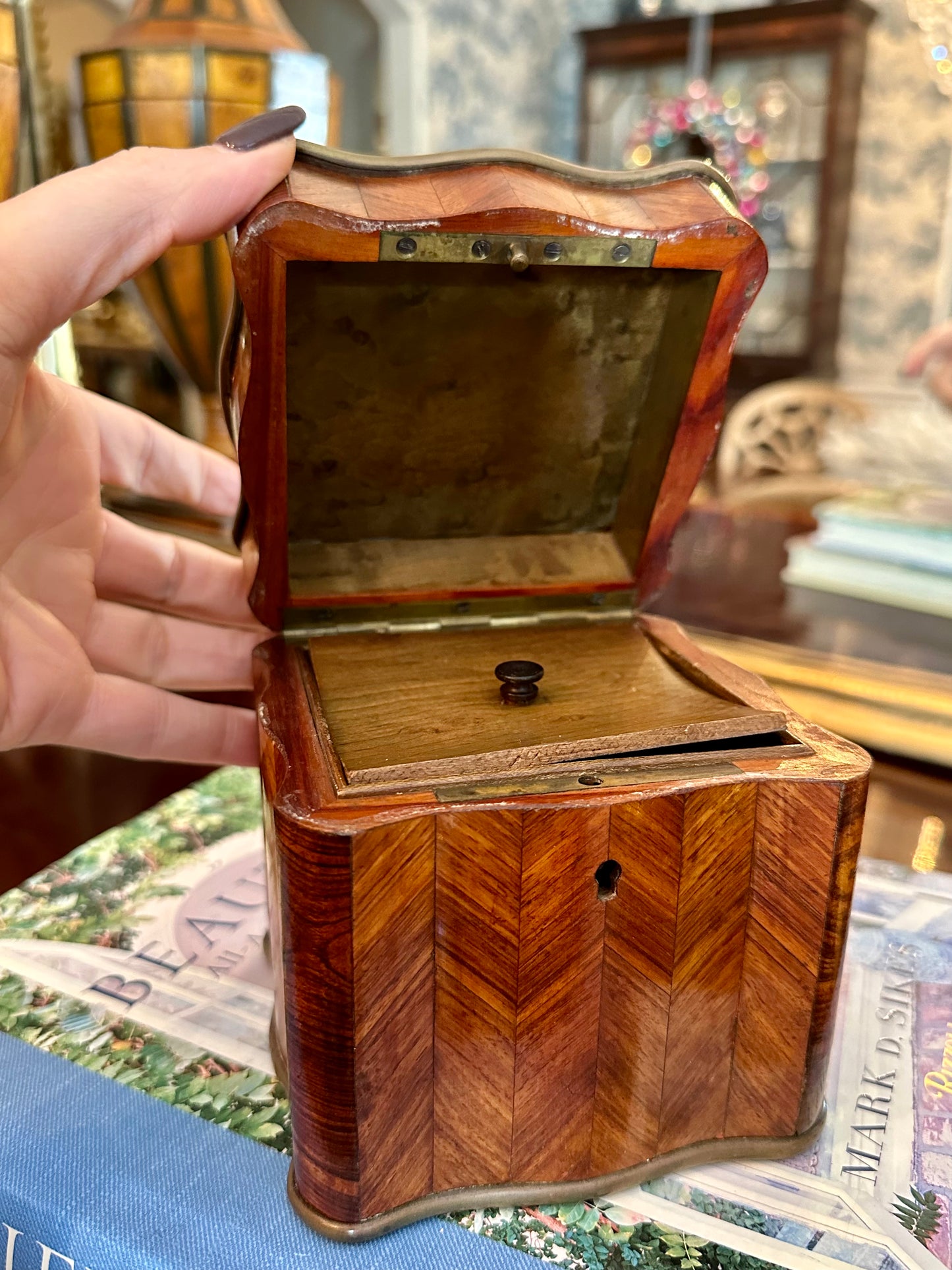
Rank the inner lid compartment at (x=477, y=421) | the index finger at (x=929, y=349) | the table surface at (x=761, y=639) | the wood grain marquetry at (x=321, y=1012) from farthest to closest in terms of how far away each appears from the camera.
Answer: the index finger at (x=929, y=349) → the table surface at (x=761, y=639) → the inner lid compartment at (x=477, y=421) → the wood grain marquetry at (x=321, y=1012)

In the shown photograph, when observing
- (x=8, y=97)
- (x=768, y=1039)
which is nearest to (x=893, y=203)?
(x=8, y=97)

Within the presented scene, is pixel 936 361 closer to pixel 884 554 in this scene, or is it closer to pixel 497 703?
pixel 884 554

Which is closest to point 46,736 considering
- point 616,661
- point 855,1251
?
point 616,661

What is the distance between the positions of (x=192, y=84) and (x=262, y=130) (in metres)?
1.01

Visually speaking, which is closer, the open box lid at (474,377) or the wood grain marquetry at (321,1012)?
the wood grain marquetry at (321,1012)

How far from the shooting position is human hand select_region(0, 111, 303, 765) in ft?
2.35

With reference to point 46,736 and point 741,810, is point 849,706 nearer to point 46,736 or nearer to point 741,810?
point 741,810

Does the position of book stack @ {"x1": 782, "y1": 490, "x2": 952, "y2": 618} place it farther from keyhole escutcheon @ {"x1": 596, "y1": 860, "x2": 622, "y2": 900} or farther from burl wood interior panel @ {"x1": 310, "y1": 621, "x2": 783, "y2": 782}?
keyhole escutcheon @ {"x1": 596, "y1": 860, "x2": 622, "y2": 900}

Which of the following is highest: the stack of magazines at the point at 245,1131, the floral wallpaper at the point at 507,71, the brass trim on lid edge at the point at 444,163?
the floral wallpaper at the point at 507,71

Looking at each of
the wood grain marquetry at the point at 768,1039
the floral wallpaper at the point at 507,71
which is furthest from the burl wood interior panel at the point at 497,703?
the floral wallpaper at the point at 507,71

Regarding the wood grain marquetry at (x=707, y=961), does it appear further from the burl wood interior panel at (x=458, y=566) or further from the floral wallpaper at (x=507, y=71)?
the floral wallpaper at (x=507, y=71)

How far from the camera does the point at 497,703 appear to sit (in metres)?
0.82

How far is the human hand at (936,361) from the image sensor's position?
1.79 meters

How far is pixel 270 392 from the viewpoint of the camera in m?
0.78
